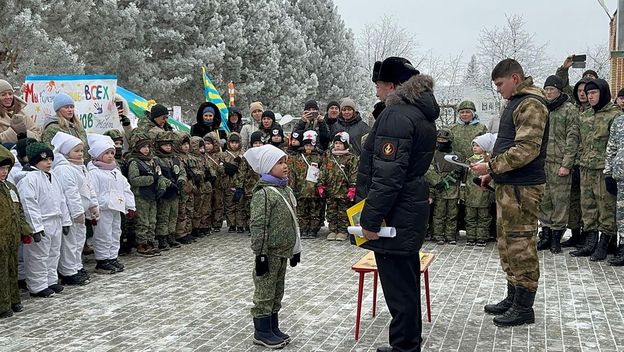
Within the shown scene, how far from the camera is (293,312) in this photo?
631 cm

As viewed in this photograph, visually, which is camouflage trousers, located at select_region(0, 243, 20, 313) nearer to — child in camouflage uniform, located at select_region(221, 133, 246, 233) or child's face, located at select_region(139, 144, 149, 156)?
child's face, located at select_region(139, 144, 149, 156)

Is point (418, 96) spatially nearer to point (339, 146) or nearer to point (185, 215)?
point (339, 146)

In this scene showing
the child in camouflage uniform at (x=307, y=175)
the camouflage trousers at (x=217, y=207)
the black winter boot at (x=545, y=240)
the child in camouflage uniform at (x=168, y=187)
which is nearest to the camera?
the child in camouflage uniform at (x=168, y=187)

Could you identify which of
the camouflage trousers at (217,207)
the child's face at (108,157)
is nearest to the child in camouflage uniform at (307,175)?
the camouflage trousers at (217,207)

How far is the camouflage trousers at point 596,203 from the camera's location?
8.58 m

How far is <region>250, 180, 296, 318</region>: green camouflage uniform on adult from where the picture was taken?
17.1ft

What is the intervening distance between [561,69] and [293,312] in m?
6.59

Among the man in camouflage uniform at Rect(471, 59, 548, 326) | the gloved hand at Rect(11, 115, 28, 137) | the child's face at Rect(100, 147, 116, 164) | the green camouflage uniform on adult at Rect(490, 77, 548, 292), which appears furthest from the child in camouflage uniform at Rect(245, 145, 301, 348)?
the gloved hand at Rect(11, 115, 28, 137)

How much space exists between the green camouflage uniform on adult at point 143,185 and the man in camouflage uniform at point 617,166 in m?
5.99

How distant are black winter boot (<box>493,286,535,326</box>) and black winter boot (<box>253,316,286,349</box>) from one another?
79.5 inches

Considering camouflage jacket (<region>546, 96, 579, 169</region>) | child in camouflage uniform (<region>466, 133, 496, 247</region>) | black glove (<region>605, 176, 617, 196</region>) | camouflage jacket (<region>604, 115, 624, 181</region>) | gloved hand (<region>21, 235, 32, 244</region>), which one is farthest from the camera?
child in camouflage uniform (<region>466, 133, 496, 247</region>)

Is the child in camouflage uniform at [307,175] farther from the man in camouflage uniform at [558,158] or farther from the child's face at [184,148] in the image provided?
the man in camouflage uniform at [558,158]

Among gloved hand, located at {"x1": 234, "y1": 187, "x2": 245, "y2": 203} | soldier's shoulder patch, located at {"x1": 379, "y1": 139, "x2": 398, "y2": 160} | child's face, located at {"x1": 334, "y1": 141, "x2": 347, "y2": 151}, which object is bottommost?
gloved hand, located at {"x1": 234, "y1": 187, "x2": 245, "y2": 203}

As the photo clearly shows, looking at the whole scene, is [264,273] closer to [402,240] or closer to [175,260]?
[402,240]
